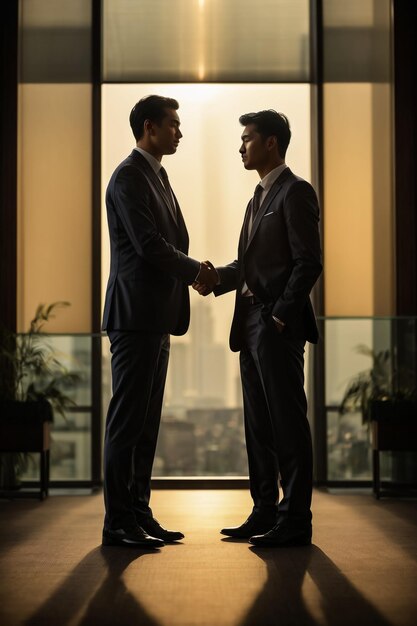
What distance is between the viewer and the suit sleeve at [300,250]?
333 centimetres

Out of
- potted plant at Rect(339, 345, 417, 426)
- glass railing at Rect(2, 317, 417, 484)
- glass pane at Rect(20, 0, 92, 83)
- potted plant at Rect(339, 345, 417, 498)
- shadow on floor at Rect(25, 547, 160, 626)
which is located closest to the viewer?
shadow on floor at Rect(25, 547, 160, 626)

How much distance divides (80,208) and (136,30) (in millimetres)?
1115

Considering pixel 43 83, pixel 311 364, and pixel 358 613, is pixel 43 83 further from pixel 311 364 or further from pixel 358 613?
pixel 358 613

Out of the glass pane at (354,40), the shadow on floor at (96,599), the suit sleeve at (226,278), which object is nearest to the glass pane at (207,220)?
the glass pane at (354,40)

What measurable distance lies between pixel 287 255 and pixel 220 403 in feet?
7.40

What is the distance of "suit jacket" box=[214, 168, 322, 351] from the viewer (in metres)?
3.34

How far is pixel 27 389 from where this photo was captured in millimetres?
5160

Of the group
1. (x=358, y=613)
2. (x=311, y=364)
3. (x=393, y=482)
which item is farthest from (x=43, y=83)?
(x=358, y=613)

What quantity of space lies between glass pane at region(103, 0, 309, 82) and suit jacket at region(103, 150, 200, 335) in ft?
7.24

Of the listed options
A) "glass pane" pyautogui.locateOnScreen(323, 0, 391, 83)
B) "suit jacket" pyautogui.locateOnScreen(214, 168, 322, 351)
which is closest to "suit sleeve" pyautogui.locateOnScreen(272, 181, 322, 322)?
"suit jacket" pyautogui.locateOnScreen(214, 168, 322, 351)

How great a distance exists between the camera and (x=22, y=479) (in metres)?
5.25

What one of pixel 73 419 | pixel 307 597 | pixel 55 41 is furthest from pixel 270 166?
pixel 55 41

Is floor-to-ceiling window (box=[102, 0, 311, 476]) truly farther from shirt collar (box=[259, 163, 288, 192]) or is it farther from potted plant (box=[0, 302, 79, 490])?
shirt collar (box=[259, 163, 288, 192])

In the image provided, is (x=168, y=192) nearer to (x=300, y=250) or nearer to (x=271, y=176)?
(x=271, y=176)
